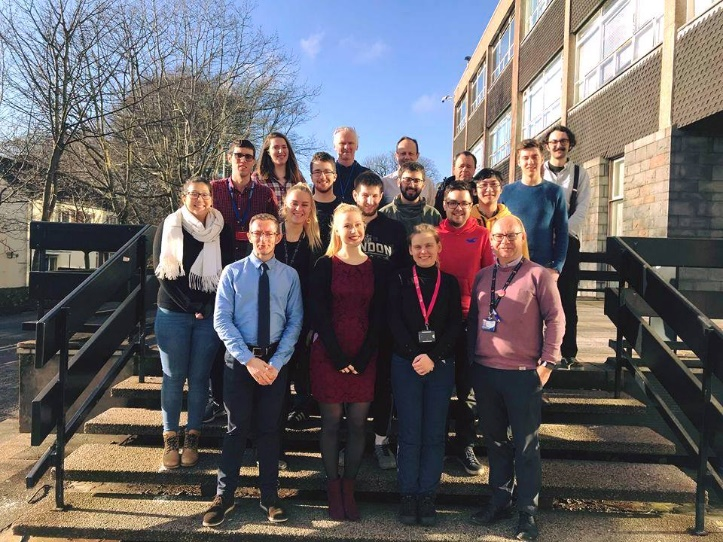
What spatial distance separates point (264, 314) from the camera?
2.93 meters

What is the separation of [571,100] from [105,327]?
45.2 ft

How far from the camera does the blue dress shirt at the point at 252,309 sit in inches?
114

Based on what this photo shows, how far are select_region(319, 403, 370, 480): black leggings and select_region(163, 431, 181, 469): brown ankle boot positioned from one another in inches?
42.2

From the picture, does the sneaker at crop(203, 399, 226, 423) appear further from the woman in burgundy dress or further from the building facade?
the building facade

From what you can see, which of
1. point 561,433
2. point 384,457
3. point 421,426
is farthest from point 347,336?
point 561,433

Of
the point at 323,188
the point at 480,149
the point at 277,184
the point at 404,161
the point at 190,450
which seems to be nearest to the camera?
the point at 190,450

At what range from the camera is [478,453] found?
3.66 metres

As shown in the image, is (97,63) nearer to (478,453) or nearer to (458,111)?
(478,453)

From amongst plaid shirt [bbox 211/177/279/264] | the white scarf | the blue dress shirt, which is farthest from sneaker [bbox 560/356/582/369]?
the white scarf

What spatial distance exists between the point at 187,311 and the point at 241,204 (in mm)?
929

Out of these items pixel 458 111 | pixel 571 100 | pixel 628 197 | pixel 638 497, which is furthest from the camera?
pixel 458 111

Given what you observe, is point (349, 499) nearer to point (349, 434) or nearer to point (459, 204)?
point (349, 434)

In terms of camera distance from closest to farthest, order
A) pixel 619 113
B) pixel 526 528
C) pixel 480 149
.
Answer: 1. pixel 526 528
2. pixel 619 113
3. pixel 480 149

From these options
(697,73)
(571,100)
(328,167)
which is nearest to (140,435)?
(328,167)
